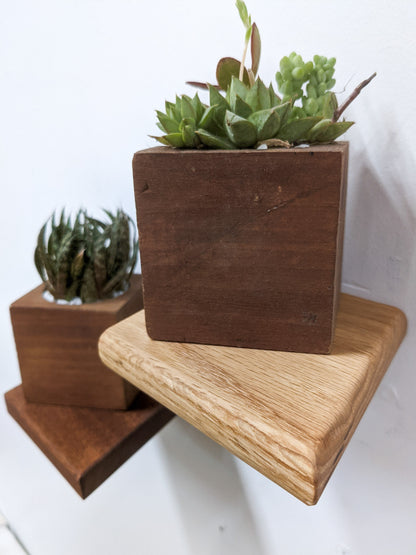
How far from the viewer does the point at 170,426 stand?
1.92ft

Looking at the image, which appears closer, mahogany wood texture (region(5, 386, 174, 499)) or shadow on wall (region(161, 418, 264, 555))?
mahogany wood texture (region(5, 386, 174, 499))

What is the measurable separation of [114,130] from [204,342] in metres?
0.32

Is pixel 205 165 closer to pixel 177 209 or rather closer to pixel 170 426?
pixel 177 209

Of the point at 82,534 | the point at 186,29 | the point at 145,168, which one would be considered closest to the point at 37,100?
the point at 186,29

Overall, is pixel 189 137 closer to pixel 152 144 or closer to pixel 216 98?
pixel 216 98

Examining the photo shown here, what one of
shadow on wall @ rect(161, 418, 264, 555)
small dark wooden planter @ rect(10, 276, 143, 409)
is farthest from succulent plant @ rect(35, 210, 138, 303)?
shadow on wall @ rect(161, 418, 264, 555)

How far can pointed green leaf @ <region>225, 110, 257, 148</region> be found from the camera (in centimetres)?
24

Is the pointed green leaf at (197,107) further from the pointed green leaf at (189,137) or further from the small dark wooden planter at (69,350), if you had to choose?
the small dark wooden planter at (69,350)

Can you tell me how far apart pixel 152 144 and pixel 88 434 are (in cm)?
32

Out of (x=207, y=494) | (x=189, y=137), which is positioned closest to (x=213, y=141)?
(x=189, y=137)

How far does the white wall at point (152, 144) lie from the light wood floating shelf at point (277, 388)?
0.09 meters

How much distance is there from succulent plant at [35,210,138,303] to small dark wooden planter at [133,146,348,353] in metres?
0.14

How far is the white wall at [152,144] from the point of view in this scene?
32 cm

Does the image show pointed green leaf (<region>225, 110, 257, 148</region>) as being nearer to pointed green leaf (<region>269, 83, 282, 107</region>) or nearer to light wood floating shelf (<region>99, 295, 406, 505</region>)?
pointed green leaf (<region>269, 83, 282, 107</region>)
